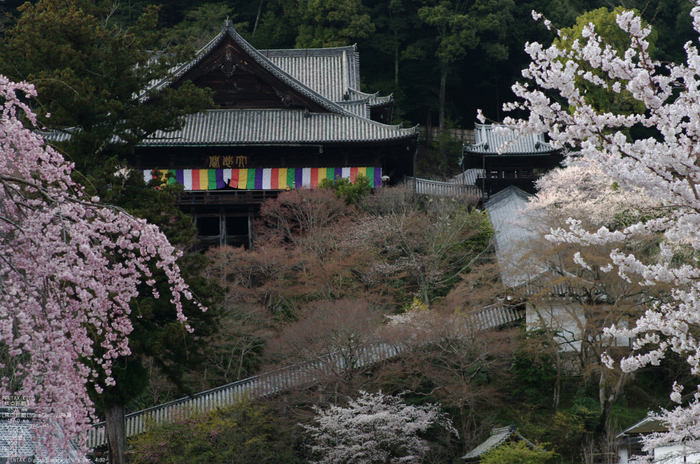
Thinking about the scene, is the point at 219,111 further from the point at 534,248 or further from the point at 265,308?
the point at 534,248

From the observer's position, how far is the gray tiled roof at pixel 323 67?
2962cm

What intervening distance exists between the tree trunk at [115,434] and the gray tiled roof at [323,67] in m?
18.3

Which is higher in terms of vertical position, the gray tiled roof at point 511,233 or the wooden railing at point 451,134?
the wooden railing at point 451,134

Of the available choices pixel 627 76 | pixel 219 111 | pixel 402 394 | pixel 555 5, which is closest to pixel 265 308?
pixel 402 394

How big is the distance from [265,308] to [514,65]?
23.7 meters

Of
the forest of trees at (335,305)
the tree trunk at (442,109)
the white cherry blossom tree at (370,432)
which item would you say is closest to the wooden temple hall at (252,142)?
the forest of trees at (335,305)

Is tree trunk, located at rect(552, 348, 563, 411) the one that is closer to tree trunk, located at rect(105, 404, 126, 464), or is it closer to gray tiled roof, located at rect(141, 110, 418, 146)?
tree trunk, located at rect(105, 404, 126, 464)

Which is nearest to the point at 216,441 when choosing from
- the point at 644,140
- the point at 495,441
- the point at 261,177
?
the point at 495,441

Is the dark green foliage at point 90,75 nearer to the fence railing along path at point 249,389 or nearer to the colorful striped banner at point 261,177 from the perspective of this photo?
the fence railing along path at point 249,389

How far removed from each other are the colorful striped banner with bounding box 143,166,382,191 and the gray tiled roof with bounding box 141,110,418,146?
1.07 meters

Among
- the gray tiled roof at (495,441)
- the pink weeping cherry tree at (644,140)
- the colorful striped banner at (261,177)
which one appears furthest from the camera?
the colorful striped banner at (261,177)

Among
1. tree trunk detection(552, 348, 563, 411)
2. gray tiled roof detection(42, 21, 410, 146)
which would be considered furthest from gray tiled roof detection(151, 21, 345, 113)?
tree trunk detection(552, 348, 563, 411)

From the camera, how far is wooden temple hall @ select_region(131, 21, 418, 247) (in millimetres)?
24250

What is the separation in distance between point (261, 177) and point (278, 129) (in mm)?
1678
